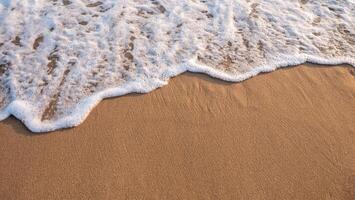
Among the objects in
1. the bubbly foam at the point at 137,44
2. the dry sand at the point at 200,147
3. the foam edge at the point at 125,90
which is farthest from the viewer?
the bubbly foam at the point at 137,44

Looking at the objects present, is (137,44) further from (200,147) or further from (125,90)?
(200,147)

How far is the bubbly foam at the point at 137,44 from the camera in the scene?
2.67 meters

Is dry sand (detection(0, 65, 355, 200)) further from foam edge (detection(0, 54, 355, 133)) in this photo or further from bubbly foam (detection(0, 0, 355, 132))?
bubbly foam (detection(0, 0, 355, 132))

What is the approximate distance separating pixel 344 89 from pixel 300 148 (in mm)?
719

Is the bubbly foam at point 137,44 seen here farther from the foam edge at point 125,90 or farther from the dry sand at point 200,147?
the dry sand at point 200,147

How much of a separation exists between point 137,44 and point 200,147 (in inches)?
49.2

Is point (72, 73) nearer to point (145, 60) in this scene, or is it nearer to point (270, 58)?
point (145, 60)

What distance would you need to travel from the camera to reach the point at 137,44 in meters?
3.11

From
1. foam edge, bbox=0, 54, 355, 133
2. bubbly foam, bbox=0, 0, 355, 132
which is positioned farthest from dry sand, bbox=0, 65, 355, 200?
bubbly foam, bbox=0, 0, 355, 132

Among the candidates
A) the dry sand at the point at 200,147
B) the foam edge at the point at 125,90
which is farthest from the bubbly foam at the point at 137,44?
the dry sand at the point at 200,147

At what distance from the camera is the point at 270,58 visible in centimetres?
296

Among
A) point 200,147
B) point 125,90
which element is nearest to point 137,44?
point 125,90

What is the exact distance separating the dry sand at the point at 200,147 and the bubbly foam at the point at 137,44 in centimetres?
18

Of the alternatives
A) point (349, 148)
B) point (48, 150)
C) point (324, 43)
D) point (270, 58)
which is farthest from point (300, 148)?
point (48, 150)
